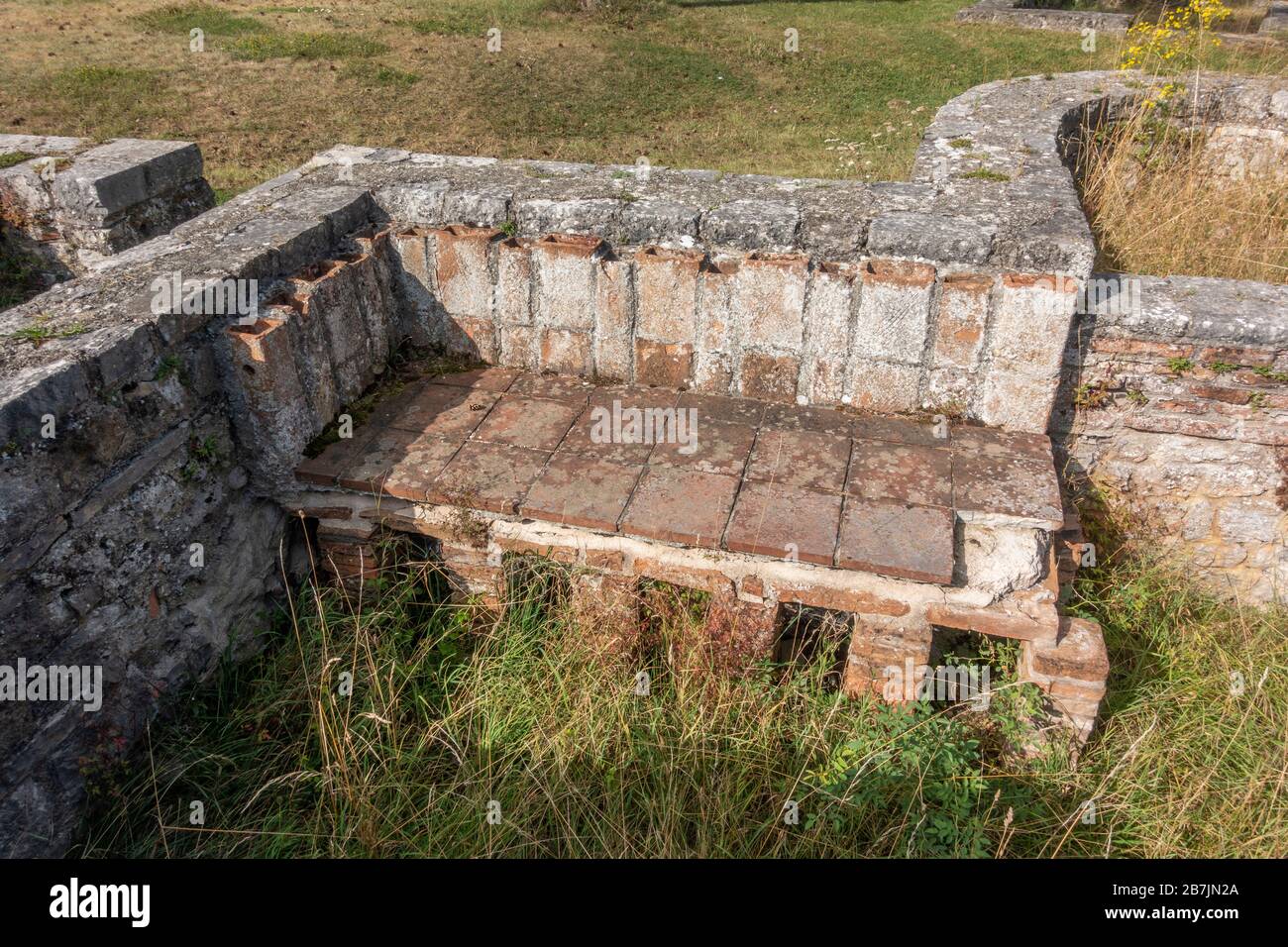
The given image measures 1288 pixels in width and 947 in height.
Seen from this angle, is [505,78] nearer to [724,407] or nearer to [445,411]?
[445,411]

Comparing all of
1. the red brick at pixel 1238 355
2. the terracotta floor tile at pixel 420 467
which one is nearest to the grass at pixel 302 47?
the terracotta floor tile at pixel 420 467

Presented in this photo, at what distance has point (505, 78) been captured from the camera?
10.6 m

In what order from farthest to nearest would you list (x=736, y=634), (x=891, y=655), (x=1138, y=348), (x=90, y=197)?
(x=90, y=197)
(x=1138, y=348)
(x=736, y=634)
(x=891, y=655)

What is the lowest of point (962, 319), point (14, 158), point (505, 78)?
point (962, 319)

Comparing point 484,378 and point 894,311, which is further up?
point 894,311

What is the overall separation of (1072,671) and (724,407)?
1.66 metres

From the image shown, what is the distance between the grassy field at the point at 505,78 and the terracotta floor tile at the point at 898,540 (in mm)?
5173

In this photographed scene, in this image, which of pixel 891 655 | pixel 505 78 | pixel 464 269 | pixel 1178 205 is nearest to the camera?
pixel 891 655

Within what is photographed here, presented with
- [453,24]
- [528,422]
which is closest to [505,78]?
[453,24]

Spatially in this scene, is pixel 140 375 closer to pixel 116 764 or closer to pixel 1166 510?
pixel 116 764

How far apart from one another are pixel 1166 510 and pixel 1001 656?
116 centimetres

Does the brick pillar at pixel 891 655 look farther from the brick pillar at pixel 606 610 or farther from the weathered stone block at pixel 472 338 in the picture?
the weathered stone block at pixel 472 338

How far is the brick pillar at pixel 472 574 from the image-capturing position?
11.3ft

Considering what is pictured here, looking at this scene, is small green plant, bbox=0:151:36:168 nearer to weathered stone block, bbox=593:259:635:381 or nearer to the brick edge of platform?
the brick edge of platform
